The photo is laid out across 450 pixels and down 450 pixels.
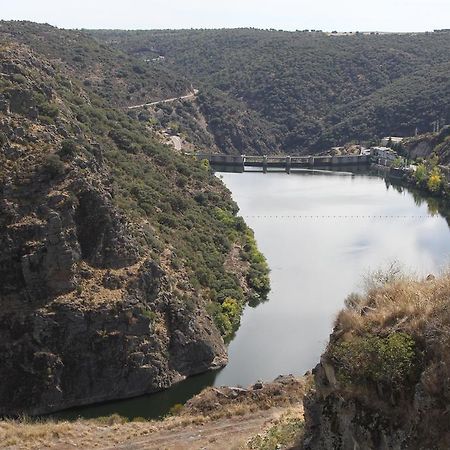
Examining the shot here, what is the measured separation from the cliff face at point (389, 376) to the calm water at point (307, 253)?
352cm

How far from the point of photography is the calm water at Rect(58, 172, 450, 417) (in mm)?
34531

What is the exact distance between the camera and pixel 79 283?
1283 inches

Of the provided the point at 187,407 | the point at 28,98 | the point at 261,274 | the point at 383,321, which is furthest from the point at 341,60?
the point at 383,321

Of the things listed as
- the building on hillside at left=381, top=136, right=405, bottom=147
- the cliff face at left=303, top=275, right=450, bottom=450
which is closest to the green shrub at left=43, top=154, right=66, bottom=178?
the cliff face at left=303, top=275, right=450, bottom=450

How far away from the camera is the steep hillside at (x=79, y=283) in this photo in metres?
31.0

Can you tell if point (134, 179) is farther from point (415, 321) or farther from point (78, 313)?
point (415, 321)

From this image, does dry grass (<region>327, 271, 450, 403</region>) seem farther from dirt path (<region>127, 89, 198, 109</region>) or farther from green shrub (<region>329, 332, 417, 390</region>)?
dirt path (<region>127, 89, 198, 109</region>)

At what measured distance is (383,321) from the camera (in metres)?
12.5

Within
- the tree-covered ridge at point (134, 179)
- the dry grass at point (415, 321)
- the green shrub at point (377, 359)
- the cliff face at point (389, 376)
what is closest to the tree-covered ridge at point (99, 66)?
the tree-covered ridge at point (134, 179)

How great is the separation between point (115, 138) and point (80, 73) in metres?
42.2

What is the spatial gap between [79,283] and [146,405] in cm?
655

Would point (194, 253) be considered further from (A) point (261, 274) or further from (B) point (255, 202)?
(B) point (255, 202)

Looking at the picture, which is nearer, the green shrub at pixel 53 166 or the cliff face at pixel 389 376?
the cliff face at pixel 389 376

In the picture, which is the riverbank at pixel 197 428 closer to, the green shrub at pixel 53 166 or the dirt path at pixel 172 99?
the green shrub at pixel 53 166
